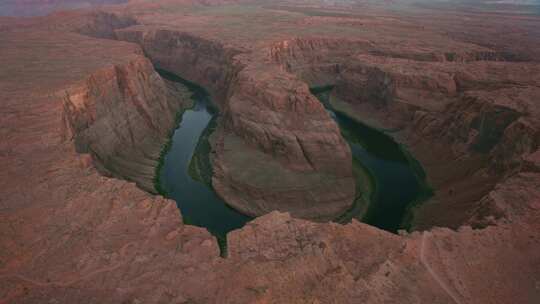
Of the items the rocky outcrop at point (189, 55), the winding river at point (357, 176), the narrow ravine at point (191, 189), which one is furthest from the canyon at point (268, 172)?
the winding river at point (357, 176)

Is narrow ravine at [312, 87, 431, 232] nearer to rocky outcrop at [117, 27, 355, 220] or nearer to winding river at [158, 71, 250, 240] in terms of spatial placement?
rocky outcrop at [117, 27, 355, 220]

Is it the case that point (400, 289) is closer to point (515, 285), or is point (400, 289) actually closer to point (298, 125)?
point (515, 285)

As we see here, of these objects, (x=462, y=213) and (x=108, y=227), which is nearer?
(x=108, y=227)

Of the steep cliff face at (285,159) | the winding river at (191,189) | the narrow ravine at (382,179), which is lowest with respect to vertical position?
the winding river at (191,189)

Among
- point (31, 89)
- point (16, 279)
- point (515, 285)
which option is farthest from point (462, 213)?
point (31, 89)

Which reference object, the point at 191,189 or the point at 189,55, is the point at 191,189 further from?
the point at 189,55

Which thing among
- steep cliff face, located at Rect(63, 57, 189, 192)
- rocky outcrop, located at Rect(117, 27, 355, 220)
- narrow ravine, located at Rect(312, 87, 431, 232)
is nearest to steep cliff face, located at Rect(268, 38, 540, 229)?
narrow ravine, located at Rect(312, 87, 431, 232)

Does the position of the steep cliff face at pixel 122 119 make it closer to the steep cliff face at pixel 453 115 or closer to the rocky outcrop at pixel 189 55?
the rocky outcrop at pixel 189 55
